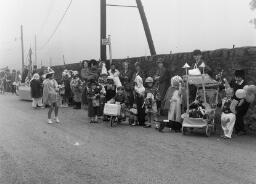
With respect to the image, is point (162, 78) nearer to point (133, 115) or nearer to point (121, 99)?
point (121, 99)

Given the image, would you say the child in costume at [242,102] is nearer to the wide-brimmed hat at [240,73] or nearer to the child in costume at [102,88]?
the wide-brimmed hat at [240,73]

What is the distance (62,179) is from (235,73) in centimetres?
614

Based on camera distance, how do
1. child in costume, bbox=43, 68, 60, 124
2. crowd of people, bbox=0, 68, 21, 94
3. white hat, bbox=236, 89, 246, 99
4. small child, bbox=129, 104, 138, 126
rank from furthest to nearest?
1. crowd of people, bbox=0, 68, 21, 94
2. child in costume, bbox=43, 68, 60, 124
3. small child, bbox=129, 104, 138, 126
4. white hat, bbox=236, 89, 246, 99

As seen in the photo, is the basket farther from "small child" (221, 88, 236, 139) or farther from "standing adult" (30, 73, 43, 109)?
"standing adult" (30, 73, 43, 109)

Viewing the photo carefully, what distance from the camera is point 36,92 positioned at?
17469 millimetres

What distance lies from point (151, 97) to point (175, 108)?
986mm

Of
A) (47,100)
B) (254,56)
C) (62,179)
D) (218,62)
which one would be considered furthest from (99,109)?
(62,179)

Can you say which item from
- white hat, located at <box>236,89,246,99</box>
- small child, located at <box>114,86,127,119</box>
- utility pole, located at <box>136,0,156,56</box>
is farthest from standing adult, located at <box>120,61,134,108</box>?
white hat, located at <box>236,89,246,99</box>

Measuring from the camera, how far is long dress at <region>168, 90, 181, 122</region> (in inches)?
432

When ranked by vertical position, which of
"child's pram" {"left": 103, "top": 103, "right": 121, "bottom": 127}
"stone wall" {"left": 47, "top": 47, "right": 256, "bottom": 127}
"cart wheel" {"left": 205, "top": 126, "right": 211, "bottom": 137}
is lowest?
"cart wheel" {"left": 205, "top": 126, "right": 211, "bottom": 137}

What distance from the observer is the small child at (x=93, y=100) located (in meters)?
12.5

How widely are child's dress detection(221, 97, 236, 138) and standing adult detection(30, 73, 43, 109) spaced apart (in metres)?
9.83

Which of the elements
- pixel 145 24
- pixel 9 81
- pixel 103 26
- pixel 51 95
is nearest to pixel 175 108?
pixel 51 95

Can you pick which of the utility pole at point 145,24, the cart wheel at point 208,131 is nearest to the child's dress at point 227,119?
Answer: the cart wheel at point 208,131
